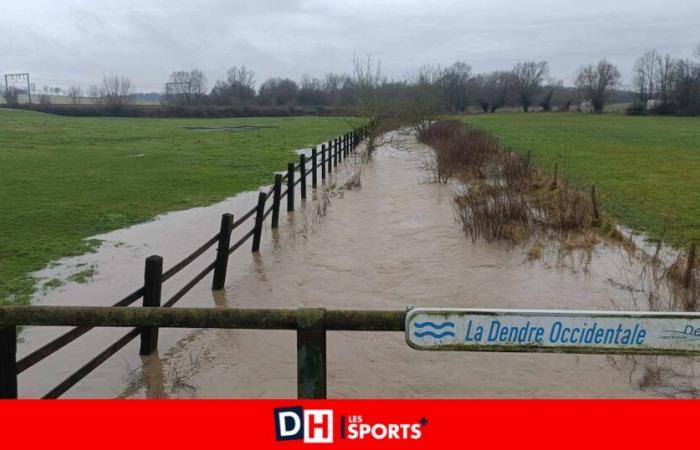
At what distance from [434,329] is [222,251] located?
543 cm

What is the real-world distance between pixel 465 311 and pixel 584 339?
0.52 m

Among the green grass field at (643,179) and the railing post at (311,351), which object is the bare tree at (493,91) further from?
the railing post at (311,351)

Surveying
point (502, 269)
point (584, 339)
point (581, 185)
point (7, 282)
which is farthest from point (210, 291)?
point (581, 185)

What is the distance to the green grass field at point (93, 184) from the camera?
1038 centimetres

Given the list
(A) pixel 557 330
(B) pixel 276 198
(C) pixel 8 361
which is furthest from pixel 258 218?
(A) pixel 557 330

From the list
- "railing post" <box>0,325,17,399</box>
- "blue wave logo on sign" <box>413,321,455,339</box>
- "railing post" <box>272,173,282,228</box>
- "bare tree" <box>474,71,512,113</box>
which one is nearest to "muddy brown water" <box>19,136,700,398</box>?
"railing post" <box>272,173,282,228</box>

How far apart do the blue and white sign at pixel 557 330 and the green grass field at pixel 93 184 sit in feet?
22.8

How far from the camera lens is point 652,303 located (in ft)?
23.8

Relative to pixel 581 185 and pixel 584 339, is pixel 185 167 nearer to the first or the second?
pixel 581 185

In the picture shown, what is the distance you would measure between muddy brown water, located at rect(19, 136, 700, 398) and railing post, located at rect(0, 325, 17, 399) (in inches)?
77.5

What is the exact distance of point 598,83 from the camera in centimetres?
11606
